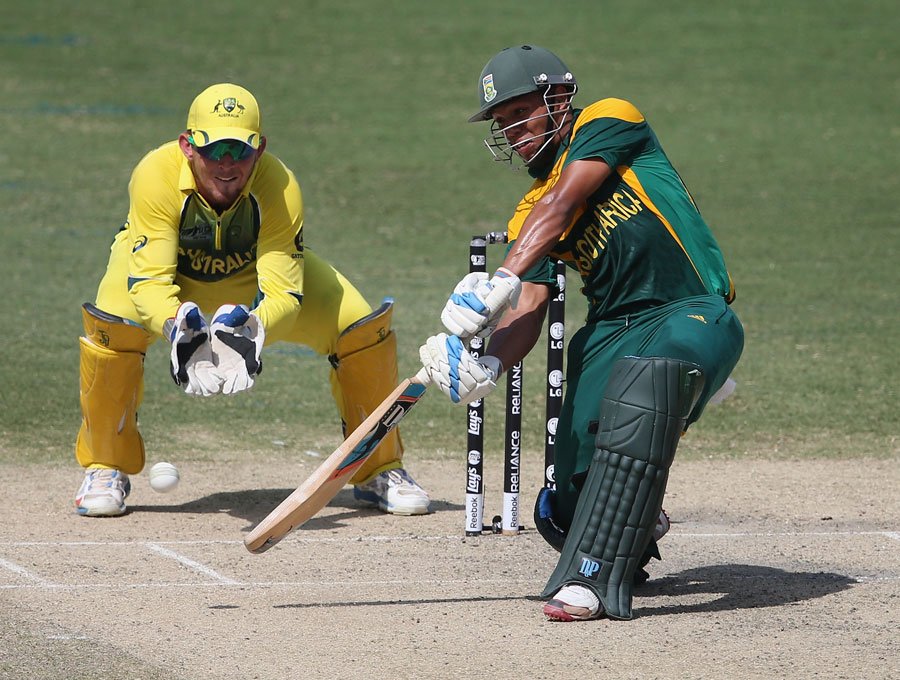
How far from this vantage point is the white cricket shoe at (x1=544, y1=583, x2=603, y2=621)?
5.13 metres

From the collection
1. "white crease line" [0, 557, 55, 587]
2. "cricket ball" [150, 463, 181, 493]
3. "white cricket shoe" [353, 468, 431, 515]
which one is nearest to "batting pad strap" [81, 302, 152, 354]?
"cricket ball" [150, 463, 181, 493]

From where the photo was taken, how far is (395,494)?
23.0ft

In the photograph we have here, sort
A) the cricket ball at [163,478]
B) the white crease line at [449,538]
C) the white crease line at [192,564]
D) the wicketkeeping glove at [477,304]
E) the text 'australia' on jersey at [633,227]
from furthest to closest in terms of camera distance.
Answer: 1. the cricket ball at [163,478]
2. the white crease line at [449,538]
3. the white crease line at [192,564]
4. the text 'australia' on jersey at [633,227]
5. the wicketkeeping glove at [477,304]

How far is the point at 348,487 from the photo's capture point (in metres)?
7.75

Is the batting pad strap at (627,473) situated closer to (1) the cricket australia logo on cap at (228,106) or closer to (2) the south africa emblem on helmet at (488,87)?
(2) the south africa emblem on helmet at (488,87)

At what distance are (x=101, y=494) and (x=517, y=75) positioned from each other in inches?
112

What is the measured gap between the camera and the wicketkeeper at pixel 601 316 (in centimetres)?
515

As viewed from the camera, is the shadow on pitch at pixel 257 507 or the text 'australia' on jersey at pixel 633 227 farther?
the shadow on pitch at pixel 257 507

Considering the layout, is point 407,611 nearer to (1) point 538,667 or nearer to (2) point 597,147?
(1) point 538,667

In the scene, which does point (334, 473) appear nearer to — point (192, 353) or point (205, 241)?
point (192, 353)

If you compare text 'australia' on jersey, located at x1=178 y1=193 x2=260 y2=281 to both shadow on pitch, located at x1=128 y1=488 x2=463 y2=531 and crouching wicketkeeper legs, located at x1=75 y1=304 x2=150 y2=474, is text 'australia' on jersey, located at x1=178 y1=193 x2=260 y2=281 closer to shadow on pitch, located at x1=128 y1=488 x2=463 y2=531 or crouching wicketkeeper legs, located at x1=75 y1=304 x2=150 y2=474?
crouching wicketkeeper legs, located at x1=75 y1=304 x2=150 y2=474

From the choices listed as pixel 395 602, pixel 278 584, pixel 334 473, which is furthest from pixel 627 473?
pixel 278 584

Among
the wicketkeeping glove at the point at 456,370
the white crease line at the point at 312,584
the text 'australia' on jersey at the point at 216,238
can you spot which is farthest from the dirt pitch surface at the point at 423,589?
the text 'australia' on jersey at the point at 216,238

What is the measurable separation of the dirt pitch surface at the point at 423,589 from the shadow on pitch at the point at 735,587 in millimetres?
16
